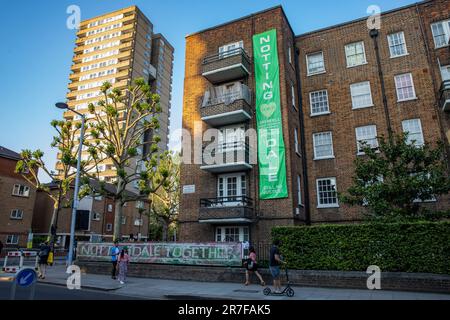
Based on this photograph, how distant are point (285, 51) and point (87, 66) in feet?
229

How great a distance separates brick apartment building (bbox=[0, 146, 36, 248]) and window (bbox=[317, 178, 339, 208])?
3219 cm

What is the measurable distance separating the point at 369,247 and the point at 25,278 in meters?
12.2

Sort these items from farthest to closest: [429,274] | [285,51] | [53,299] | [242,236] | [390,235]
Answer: [285,51] < [242,236] < [390,235] < [429,274] < [53,299]

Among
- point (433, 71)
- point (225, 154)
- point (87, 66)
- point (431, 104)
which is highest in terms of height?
point (87, 66)

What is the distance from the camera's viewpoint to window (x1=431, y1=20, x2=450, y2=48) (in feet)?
65.0

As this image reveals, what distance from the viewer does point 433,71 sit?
19.5m

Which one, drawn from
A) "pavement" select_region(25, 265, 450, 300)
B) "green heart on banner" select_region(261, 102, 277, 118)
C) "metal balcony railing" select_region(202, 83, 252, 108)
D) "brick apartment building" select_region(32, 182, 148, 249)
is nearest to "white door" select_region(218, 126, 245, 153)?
"green heart on banner" select_region(261, 102, 277, 118)

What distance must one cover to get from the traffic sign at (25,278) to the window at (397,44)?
77.1 ft

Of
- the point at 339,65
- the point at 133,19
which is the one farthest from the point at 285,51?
the point at 133,19

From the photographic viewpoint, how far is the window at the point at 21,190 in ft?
110

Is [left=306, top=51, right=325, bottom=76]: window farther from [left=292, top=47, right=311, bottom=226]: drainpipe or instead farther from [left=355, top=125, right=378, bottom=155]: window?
[left=355, top=125, right=378, bottom=155]: window

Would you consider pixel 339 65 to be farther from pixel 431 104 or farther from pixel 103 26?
pixel 103 26

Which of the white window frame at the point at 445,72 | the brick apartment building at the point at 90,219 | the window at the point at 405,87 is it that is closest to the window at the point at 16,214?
the brick apartment building at the point at 90,219

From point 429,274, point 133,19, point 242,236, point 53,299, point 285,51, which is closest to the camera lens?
point 53,299
